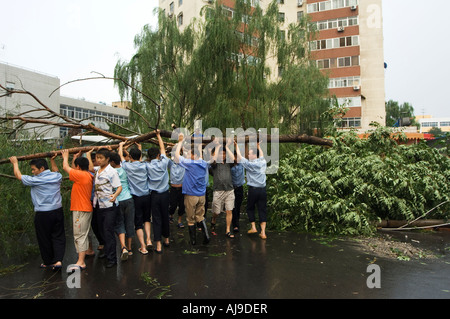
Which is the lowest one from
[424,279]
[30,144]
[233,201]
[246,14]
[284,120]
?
[424,279]

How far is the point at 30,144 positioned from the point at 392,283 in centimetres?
687

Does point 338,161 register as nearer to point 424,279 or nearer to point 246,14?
point 424,279

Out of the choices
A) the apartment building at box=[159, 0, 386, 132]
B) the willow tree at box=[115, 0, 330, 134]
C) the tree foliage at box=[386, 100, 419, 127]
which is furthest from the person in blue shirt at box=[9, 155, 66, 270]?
the tree foliage at box=[386, 100, 419, 127]

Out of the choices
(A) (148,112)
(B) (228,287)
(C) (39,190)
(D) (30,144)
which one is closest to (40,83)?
(A) (148,112)

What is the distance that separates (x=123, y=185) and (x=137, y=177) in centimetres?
28

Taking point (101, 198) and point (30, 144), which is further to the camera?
point (30, 144)

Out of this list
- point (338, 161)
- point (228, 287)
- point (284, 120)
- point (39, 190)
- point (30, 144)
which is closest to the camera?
point (228, 287)

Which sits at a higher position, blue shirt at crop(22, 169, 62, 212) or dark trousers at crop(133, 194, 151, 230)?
blue shirt at crop(22, 169, 62, 212)

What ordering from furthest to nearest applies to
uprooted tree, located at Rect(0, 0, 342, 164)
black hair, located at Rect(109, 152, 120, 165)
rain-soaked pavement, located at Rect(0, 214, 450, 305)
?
uprooted tree, located at Rect(0, 0, 342, 164) < black hair, located at Rect(109, 152, 120, 165) < rain-soaked pavement, located at Rect(0, 214, 450, 305)

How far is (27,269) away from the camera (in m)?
4.59

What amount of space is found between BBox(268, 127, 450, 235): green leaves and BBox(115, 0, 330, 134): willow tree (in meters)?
3.45

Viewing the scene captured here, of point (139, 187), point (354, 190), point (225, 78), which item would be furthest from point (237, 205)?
point (225, 78)

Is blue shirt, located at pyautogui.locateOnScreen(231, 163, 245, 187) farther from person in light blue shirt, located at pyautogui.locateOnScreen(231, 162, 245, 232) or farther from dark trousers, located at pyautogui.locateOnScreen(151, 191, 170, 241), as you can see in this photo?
dark trousers, located at pyautogui.locateOnScreen(151, 191, 170, 241)

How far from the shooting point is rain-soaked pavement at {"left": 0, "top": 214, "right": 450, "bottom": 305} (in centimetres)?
363
